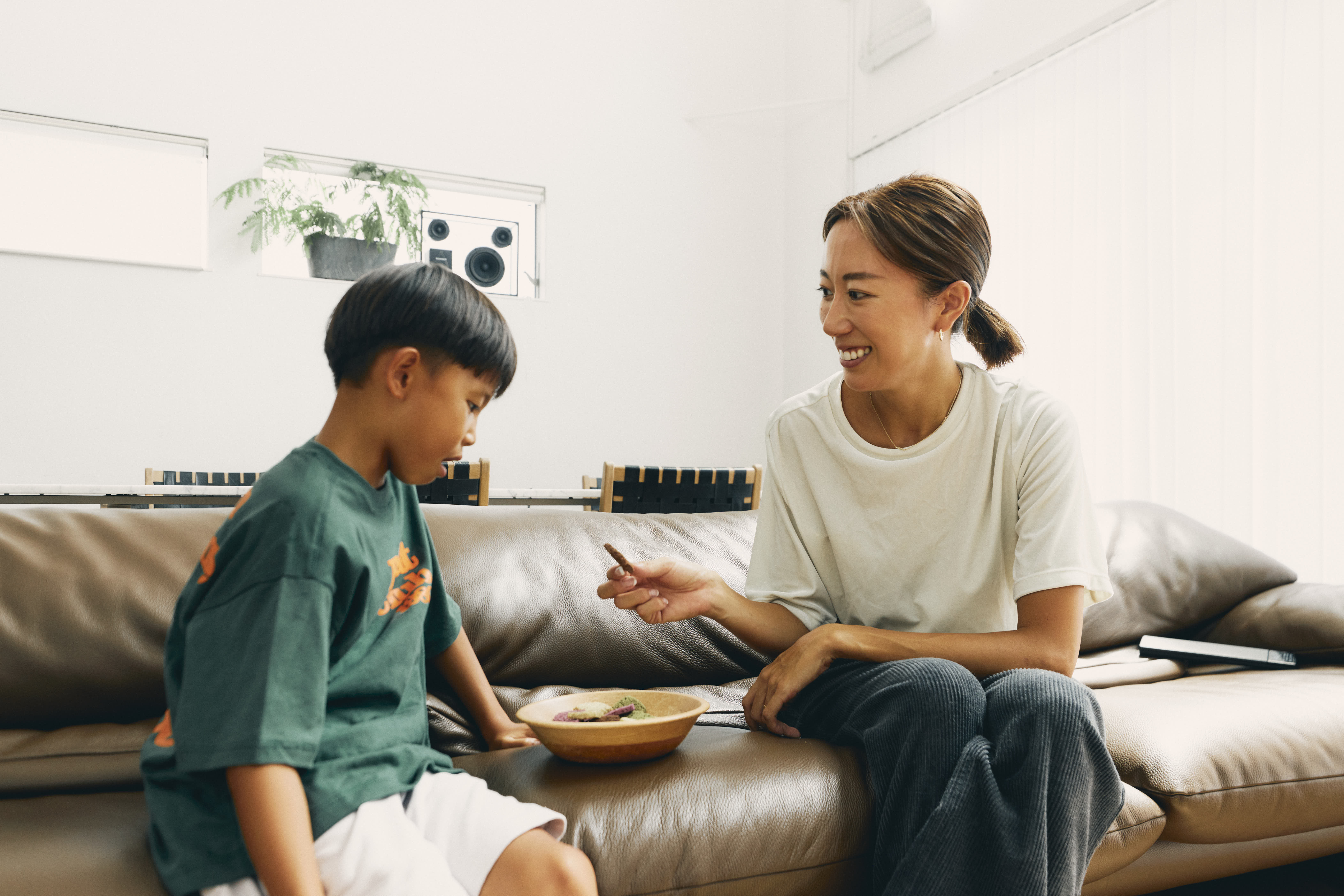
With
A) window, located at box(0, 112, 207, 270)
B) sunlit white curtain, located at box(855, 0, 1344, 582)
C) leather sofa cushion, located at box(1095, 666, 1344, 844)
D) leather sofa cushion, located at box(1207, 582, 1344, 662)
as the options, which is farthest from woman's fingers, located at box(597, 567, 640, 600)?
window, located at box(0, 112, 207, 270)

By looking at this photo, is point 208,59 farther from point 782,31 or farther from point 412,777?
point 412,777

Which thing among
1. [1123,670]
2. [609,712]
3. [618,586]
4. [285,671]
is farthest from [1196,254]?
[285,671]

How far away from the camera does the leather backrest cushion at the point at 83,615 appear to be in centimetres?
115

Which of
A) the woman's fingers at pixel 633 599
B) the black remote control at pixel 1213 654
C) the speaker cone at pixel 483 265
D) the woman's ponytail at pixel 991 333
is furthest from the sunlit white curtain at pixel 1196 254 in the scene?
the speaker cone at pixel 483 265

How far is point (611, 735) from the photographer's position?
3.39ft

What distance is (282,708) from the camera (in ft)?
2.64

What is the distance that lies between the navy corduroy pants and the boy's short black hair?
2.01 ft

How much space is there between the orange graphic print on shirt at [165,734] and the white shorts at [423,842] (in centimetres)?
15

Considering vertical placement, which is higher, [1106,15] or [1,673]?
[1106,15]

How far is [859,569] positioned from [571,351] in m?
3.62

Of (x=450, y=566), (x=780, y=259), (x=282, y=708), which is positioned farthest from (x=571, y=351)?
(x=282, y=708)

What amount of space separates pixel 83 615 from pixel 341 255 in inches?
135

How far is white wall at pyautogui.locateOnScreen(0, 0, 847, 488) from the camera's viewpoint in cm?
396

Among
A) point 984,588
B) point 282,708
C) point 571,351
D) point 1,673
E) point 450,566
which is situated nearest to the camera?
point 282,708
